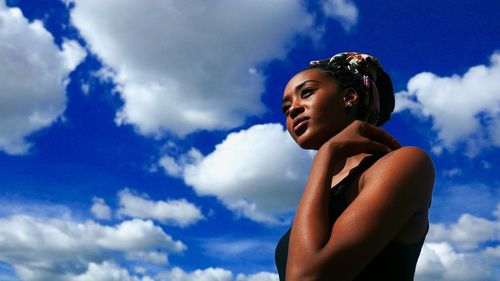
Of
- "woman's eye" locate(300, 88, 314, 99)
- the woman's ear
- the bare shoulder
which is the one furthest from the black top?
"woman's eye" locate(300, 88, 314, 99)

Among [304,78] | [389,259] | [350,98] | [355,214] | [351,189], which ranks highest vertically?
[304,78]

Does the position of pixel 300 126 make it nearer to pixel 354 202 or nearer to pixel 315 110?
pixel 315 110

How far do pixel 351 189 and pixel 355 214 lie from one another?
2.49ft

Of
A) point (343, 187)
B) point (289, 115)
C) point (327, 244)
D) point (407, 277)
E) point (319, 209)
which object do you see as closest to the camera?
point (327, 244)

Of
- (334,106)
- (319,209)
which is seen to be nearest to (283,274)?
(319,209)

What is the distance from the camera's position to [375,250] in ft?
10.8

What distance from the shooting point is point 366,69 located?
5.21 metres

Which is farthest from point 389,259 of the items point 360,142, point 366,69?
point 366,69

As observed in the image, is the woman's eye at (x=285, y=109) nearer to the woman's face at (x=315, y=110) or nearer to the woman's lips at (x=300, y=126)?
the woman's face at (x=315, y=110)

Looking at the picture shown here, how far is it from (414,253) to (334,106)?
5.02 ft

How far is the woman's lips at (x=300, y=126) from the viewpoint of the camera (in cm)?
468

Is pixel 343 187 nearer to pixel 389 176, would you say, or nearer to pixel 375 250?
pixel 389 176

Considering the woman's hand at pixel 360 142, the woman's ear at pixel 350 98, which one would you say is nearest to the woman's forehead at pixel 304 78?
the woman's ear at pixel 350 98

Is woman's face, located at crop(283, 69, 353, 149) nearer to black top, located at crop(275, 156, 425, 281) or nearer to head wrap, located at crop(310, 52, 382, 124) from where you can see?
head wrap, located at crop(310, 52, 382, 124)
